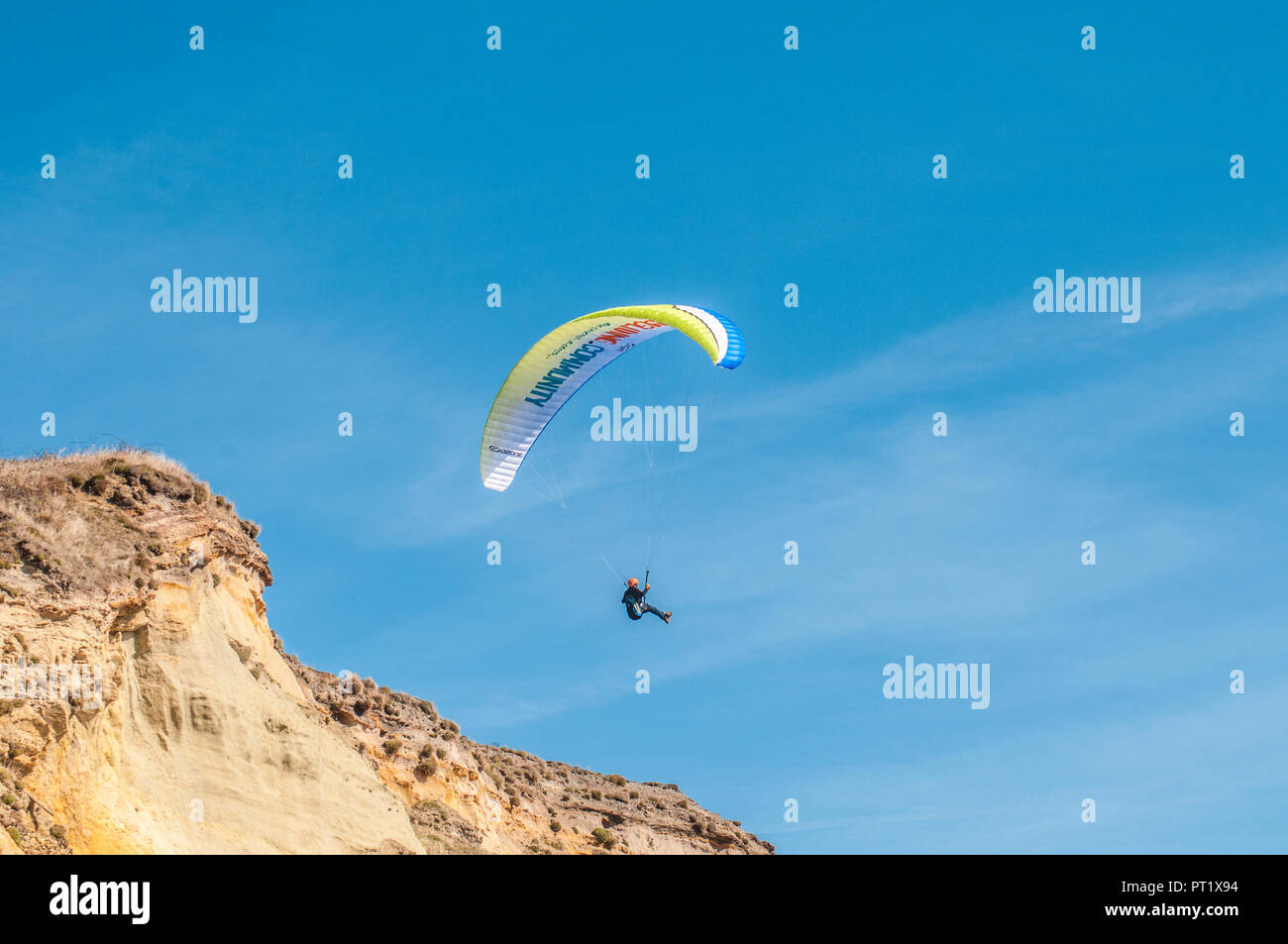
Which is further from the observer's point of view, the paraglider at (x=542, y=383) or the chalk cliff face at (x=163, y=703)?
the paraglider at (x=542, y=383)

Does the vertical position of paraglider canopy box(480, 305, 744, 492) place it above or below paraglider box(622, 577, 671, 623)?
above

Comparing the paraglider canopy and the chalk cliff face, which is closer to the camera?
the chalk cliff face

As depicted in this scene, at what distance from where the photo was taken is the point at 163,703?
29500 mm

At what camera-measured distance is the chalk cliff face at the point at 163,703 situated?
26656 millimetres

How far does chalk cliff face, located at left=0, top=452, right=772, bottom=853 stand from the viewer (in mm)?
26656

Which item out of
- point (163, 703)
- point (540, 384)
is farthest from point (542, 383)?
point (163, 703)

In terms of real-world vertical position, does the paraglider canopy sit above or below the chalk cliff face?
above

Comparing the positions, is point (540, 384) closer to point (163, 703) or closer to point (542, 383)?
point (542, 383)
